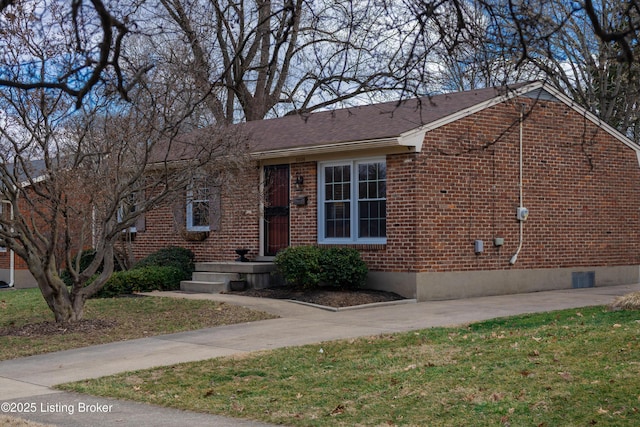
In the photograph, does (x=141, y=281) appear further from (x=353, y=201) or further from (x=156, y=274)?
(x=353, y=201)

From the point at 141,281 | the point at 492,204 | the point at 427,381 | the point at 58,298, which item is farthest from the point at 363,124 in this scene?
the point at 427,381

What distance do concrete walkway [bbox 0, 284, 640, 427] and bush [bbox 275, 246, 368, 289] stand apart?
74 cm

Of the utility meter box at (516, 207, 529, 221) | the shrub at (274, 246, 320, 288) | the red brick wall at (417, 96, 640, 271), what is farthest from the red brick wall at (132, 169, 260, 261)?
the utility meter box at (516, 207, 529, 221)

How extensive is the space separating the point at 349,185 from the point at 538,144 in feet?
15.2

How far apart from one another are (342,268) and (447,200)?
8.93 feet

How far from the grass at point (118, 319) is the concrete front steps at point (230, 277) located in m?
1.85

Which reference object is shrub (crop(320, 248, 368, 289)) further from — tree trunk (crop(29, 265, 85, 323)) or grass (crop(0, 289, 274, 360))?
tree trunk (crop(29, 265, 85, 323))

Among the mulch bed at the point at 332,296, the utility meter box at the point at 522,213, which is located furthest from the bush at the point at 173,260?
the utility meter box at the point at 522,213

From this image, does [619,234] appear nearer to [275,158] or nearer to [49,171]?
[275,158]

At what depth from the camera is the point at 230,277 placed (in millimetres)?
19562

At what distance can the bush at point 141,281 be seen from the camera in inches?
763

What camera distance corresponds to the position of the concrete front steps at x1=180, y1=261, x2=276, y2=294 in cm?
1933

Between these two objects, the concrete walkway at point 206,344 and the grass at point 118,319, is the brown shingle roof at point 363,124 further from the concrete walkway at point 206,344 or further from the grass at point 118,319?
the grass at point 118,319

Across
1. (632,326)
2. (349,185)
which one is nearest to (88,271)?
(349,185)
